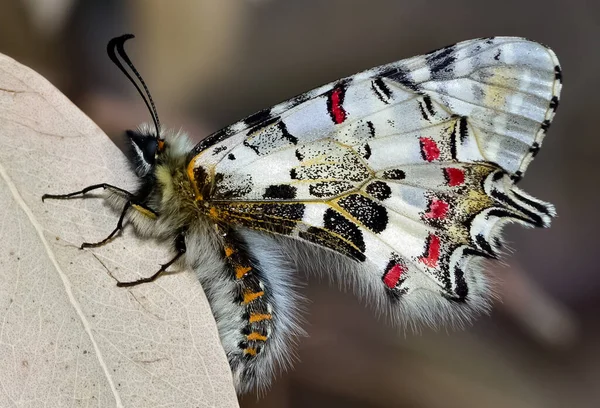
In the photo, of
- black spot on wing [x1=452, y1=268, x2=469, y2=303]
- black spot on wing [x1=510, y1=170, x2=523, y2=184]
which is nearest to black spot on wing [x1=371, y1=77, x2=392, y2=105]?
black spot on wing [x1=510, y1=170, x2=523, y2=184]

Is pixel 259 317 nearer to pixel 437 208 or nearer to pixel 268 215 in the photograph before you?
pixel 268 215

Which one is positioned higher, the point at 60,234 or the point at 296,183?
the point at 296,183

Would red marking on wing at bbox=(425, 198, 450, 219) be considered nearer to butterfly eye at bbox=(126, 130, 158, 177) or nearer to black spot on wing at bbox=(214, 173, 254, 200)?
black spot on wing at bbox=(214, 173, 254, 200)

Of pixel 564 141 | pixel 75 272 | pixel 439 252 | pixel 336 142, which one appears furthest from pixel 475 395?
pixel 75 272

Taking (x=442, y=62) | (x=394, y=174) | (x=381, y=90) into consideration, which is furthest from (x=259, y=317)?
(x=442, y=62)

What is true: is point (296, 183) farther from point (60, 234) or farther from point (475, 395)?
point (475, 395)

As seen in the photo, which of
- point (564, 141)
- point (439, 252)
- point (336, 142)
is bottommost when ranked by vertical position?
point (439, 252)
